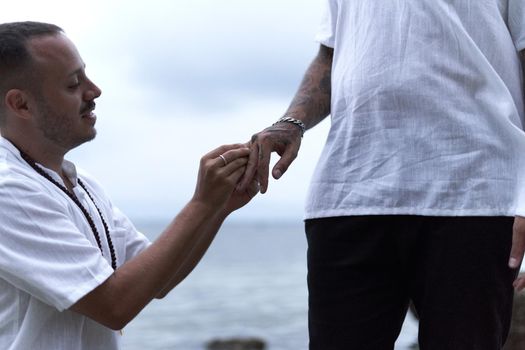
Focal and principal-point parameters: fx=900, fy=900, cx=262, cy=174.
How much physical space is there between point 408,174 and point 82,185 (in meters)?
1.32

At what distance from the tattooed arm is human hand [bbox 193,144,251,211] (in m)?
0.05

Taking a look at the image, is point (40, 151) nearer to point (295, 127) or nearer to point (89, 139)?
point (89, 139)

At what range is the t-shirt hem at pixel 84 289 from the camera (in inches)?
110

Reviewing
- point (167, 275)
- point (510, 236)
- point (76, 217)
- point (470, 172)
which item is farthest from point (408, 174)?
point (76, 217)

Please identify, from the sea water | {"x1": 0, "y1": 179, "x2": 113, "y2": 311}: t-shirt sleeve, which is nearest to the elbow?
{"x1": 0, "y1": 179, "x2": 113, "y2": 311}: t-shirt sleeve

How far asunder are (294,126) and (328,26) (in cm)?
38

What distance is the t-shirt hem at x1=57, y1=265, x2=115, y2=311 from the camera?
2.80 m

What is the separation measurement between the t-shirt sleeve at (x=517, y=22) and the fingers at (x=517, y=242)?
0.57 metres

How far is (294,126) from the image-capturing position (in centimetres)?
303

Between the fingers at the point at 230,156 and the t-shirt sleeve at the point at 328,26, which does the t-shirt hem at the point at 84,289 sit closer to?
the fingers at the point at 230,156

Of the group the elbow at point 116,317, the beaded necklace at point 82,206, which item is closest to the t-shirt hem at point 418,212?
the elbow at point 116,317

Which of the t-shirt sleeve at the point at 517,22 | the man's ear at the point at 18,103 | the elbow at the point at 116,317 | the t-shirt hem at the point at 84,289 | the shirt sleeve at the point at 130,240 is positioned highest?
the t-shirt sleeve at the point at 517,22

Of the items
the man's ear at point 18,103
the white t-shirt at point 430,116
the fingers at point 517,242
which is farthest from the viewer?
the man's ear at point 18,103

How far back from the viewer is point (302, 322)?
32.6 meters
